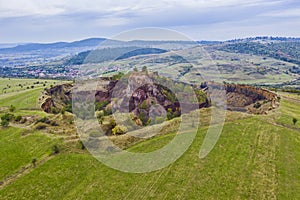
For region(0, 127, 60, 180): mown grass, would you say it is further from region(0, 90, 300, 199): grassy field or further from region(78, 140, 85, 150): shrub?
region(78, 140, 85, 150): shrub

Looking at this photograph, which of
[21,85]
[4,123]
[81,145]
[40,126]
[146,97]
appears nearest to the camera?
[81,145]

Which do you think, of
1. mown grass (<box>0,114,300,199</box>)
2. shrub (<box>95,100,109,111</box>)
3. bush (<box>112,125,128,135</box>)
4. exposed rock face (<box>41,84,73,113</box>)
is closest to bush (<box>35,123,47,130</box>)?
mown grass (<box>0,114,300,199</box>)

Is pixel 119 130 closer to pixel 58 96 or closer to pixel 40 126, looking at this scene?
pixel 40 126

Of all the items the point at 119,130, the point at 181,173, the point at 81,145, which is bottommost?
the point at 181,173

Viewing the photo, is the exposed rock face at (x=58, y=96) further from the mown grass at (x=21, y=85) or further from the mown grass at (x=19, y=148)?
the mown grass at (x=19, y=148)

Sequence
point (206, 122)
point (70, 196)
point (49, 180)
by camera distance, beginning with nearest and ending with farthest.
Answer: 1. point (70, 196)
2. point (49, 180)
3. point (206, 122)

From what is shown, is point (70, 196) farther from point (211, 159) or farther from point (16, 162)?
point (211, 159)

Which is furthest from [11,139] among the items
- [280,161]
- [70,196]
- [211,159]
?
[280,161]

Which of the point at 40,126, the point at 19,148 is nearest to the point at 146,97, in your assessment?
the point at 40,126
